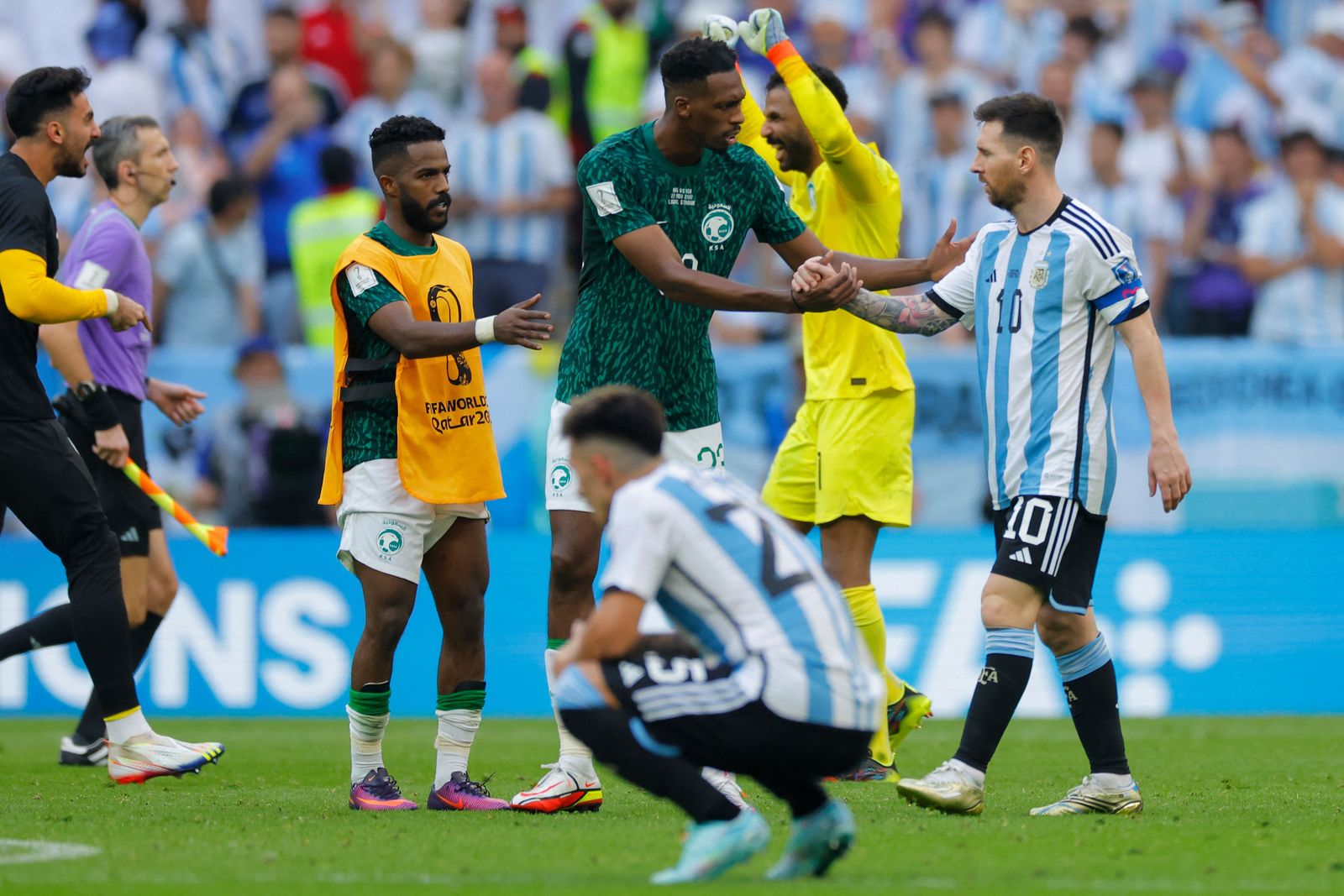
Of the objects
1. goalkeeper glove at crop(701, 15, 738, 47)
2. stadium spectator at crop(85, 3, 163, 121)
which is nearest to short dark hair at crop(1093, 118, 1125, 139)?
goalkeeper glove at crop(701, 15, 738, 47)

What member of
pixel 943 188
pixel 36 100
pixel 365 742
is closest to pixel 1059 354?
pixel 365 742

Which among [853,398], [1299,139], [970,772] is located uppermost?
[1299,139]

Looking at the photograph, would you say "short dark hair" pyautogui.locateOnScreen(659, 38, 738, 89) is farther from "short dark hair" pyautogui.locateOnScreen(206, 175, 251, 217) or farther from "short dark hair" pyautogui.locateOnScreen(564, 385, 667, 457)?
"short dark hair" pyautogui.locateOnScreen(206, 175, 251, 217)

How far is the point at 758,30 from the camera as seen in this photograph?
26.4 feet

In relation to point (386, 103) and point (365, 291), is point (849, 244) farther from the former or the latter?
point (386, 103)

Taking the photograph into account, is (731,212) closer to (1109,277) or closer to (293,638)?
(1109,277)

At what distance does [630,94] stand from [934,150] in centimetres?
265

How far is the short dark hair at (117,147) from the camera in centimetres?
894

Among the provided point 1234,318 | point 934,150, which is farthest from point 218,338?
point 1234,318

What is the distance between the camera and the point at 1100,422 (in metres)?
6.71

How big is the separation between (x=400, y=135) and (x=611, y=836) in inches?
111

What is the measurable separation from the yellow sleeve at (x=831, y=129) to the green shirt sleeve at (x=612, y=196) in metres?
1.14

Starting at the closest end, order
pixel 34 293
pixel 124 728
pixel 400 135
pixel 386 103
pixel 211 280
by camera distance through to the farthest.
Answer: pixel 400 135 < pixel 34 293 < pixel 124 728 < pixel 211 280 < pixel 386 103

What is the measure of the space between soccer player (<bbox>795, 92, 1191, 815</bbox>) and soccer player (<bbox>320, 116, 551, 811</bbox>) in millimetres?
1490
